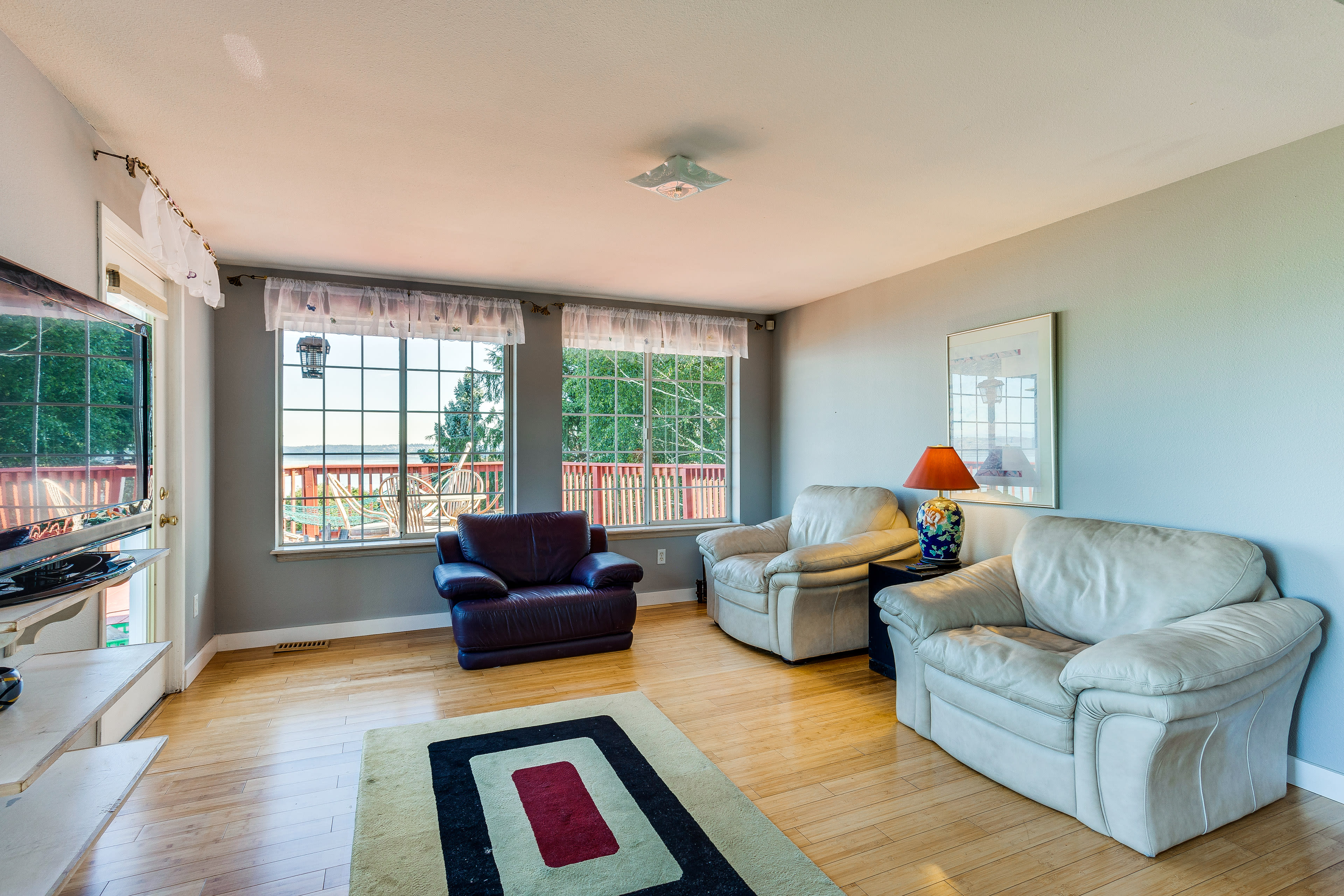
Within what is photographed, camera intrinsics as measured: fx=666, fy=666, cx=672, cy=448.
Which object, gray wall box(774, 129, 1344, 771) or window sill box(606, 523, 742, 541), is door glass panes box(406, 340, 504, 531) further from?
gray wall box(774, 129, 1344, 771)

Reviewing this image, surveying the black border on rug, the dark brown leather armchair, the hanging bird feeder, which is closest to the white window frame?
the hanging bird feeder

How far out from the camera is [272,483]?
4.32 metres

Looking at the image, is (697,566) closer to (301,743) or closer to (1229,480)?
(301,743)

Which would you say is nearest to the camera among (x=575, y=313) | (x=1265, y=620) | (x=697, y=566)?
(x=1265, y=620)

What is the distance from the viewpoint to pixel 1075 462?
131 inches

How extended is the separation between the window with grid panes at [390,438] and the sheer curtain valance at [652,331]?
603 millimetres

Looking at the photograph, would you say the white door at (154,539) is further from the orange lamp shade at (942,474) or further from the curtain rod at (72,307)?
the orange lamp shade at (942,474)

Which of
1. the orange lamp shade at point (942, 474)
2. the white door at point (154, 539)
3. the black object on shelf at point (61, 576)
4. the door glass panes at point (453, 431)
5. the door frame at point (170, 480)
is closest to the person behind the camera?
the black object on shelf at point (61, 576)

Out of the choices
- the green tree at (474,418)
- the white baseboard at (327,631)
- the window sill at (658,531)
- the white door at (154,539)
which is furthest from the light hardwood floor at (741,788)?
the green tree at (474,418)

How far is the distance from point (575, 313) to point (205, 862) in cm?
383

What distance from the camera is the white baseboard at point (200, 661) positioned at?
3.51 meters

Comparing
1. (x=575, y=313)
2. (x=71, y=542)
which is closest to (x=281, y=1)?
(x=71, y=542)

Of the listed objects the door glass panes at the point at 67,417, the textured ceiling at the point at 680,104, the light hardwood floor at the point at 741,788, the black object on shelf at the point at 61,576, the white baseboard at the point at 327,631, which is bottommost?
the light hardwood floor at the point at 741,788

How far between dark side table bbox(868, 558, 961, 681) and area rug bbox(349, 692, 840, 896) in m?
1.38
